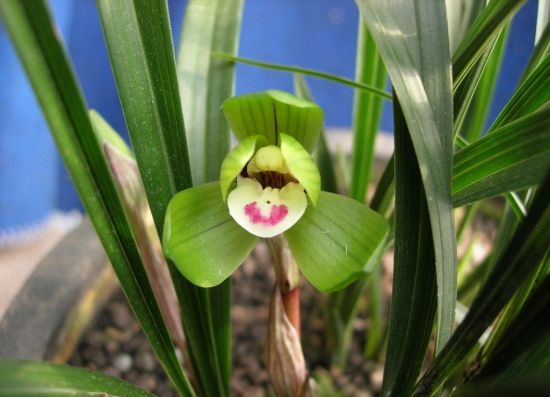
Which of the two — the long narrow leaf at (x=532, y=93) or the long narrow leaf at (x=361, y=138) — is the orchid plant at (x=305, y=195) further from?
the long narrow leaf at (x=361, y=138)

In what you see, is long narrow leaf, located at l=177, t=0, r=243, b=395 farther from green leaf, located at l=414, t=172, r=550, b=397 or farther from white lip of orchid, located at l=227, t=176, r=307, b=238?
green leaf, located at l=414, t=172, r=550, b=397

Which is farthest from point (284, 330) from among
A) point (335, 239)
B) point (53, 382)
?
point (53, 382)

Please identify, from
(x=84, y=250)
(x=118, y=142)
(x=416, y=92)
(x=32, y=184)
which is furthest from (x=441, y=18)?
(x=32, y=184)

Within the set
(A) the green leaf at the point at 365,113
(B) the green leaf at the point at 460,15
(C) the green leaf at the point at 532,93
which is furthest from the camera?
(A) the green leaf at the point at 365,113

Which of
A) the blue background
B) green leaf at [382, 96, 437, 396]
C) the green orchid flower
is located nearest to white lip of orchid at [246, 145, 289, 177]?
the green orchid flower

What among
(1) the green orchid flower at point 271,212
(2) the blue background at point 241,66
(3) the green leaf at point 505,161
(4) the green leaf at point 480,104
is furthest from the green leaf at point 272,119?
(2) the blue background at point 241,66
